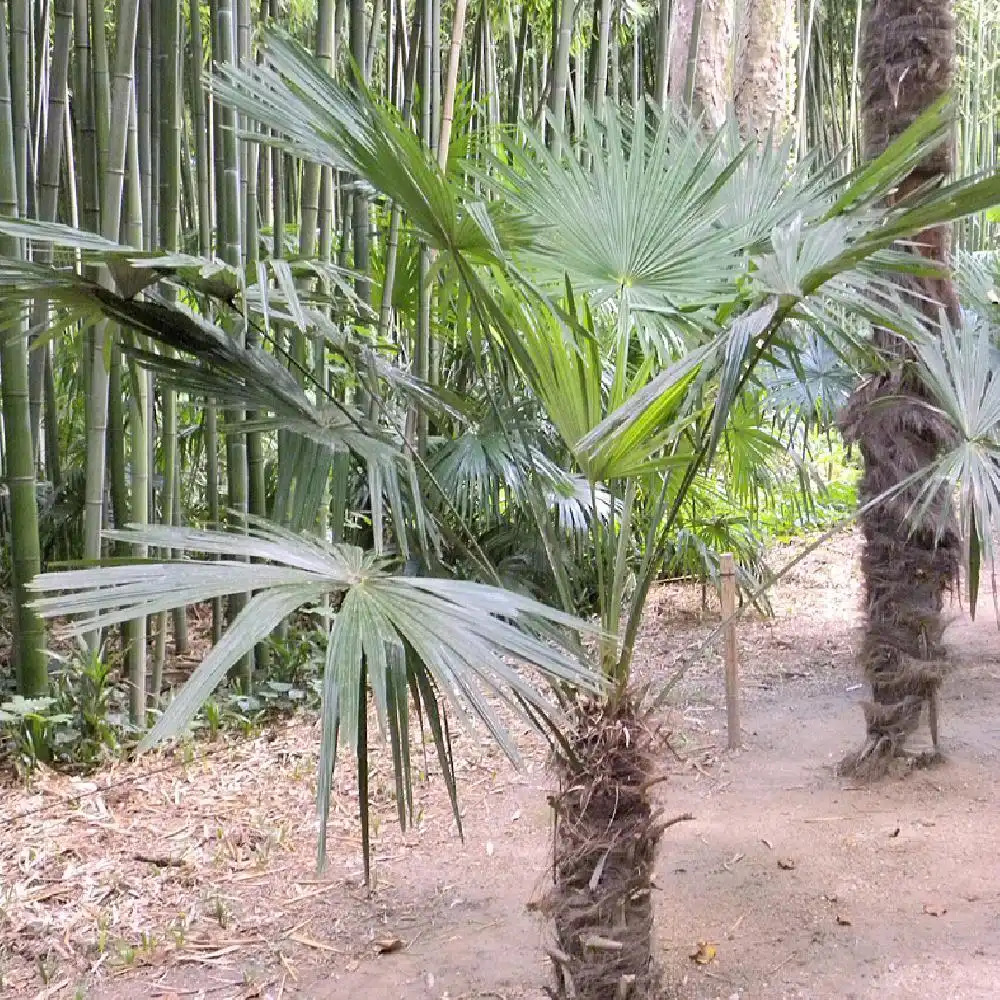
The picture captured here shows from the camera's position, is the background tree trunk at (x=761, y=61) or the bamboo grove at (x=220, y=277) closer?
the bamboo grove at (x=220, y=277)

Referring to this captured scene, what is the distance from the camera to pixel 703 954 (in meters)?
1.77

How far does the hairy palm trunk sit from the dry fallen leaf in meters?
0.89

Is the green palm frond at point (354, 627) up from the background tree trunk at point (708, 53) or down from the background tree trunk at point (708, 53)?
down

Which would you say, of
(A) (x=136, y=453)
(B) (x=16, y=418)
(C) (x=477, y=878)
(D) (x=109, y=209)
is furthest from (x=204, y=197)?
(C) (x=477, y=878)

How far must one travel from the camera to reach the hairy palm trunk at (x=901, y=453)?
7.82 feet

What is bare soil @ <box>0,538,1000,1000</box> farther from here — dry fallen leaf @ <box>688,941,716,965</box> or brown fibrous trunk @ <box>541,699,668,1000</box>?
brown fibrous trunk @ <box>541,699,668,1000</box>

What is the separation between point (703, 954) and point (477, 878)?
587 millimetres

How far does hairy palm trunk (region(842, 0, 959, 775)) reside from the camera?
2.38 m

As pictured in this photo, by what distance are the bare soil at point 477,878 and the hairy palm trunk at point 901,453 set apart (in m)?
0.20

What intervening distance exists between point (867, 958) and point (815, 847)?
455 mm

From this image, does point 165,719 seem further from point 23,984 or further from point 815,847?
point 815,847

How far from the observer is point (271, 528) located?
4.17ft

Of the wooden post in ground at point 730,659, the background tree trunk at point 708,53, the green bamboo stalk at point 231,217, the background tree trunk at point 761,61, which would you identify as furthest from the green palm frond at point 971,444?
the background tree trunk at point 761,61

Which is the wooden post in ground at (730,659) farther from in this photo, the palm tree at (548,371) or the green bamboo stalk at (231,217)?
the green bamboo stalk at (231,217)
